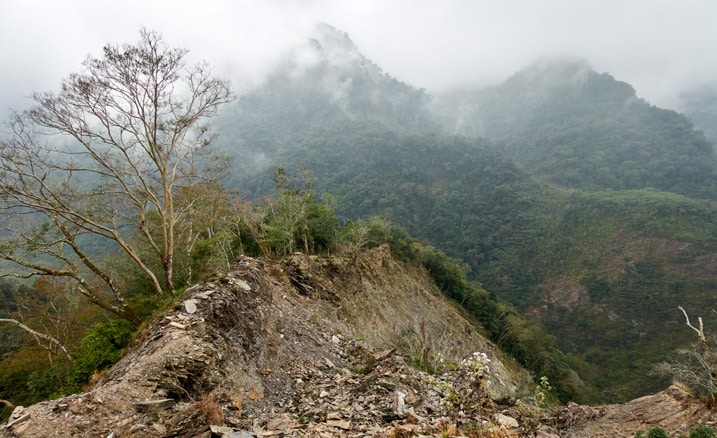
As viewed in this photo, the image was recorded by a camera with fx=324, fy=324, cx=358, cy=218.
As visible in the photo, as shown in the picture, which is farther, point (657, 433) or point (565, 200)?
point (565, 200)

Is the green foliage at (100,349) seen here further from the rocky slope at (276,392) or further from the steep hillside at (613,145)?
the steep hillside at (613,145)

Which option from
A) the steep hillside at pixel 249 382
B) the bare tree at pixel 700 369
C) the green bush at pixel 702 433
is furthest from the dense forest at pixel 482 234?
the green bush at pixel 702 433

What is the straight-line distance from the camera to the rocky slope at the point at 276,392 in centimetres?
513

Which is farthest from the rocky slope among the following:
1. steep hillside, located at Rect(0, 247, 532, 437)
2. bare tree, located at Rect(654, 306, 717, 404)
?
bare tree, located at Rect(654, 306, 717, 404)

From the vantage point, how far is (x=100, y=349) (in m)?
10.9

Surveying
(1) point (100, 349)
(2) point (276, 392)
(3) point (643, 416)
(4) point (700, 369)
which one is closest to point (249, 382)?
(2) point (276, 392)

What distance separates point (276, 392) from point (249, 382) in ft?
2.52

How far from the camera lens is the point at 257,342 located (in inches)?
337

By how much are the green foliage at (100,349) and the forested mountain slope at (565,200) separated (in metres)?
53.7

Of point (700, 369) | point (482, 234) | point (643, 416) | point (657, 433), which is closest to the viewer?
point (657, 433)

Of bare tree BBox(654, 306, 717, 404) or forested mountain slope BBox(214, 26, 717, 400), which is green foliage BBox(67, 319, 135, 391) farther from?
forested mountain slope BBox(214, 26, 717, 400)

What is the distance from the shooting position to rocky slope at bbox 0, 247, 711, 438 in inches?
202

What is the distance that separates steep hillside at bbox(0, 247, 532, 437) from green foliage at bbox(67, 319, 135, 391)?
429 cm

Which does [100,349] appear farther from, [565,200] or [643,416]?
[565,200]
